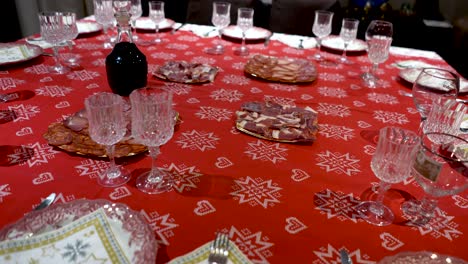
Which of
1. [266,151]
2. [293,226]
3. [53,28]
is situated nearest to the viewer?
[293,226]

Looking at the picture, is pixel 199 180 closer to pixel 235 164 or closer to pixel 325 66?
pixel 235 164

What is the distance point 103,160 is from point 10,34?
3.23 meters

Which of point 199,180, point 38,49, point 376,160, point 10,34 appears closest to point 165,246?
point 199,180

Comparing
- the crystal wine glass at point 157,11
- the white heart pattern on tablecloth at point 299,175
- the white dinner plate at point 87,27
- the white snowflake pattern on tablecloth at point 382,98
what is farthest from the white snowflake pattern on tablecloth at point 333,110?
the white dinner plate at point 87,27

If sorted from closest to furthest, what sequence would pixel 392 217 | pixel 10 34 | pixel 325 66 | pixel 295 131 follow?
pixel 392 217, pixel 295 131, pixel 325 66, pixel 10 34

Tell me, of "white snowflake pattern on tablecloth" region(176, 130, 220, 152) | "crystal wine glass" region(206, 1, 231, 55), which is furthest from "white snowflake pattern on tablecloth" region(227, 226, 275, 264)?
"crystal wine glass" region(206, 1, 231, 55)

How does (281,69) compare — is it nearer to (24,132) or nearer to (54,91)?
(54,91)

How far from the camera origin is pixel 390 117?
3.91ft

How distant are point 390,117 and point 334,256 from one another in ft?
2.28

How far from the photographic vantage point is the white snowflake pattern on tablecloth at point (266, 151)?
36.4 inches

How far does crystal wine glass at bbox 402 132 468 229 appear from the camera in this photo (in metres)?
0.67

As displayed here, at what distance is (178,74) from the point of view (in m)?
1.39

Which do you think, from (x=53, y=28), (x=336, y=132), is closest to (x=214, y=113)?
(x=336, y=132)

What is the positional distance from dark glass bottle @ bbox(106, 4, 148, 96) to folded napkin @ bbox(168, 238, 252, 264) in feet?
2.26
